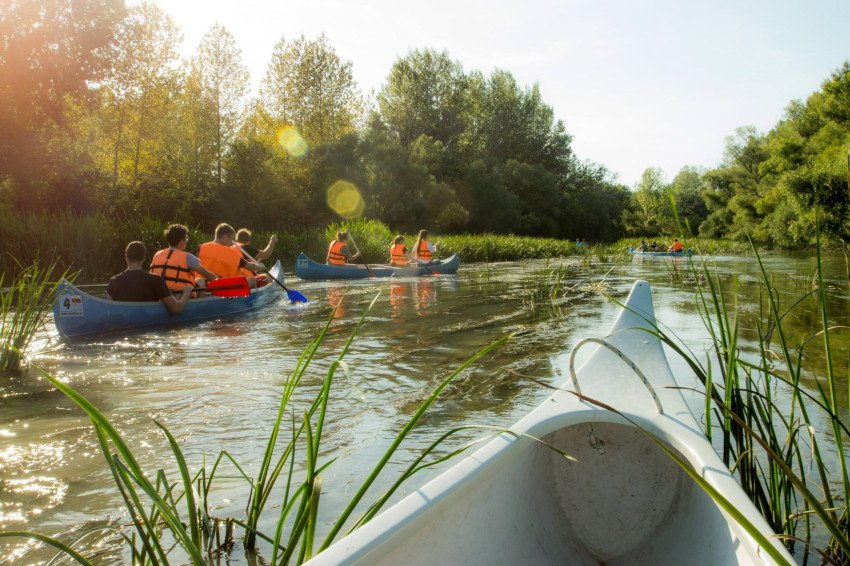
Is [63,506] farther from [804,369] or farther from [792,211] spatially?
[792,211]

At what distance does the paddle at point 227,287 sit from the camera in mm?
8961

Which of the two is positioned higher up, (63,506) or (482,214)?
(482,214)

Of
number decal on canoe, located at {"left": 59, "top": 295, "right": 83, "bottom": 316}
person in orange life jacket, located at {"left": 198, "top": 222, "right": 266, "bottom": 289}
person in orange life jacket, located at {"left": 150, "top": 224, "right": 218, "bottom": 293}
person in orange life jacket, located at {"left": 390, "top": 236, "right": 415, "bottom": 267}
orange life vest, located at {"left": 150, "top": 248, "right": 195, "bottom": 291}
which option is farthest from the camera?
person in orange life jacket, located at {"left": 390, "top": 236, "right": 415, "bottom": 267}

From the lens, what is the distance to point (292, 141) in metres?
31.6

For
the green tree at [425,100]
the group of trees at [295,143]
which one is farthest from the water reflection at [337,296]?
the green tree at [425,100]

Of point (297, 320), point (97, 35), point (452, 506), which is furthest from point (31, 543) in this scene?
point (97, 35)

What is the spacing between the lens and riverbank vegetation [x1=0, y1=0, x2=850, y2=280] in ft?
71.0

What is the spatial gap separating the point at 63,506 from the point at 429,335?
4.96 metres

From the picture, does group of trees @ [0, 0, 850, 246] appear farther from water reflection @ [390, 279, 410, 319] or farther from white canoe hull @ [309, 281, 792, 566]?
white canoe hull @ [309, 281, 792, 566]

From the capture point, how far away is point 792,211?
1388 inches

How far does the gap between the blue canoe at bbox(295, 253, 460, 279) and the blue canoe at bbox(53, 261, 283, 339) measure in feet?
17.7

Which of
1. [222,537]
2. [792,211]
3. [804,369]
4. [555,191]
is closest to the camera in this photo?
[222,537]

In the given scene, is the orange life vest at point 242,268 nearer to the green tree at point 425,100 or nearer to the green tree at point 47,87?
the green tree at point 47,87

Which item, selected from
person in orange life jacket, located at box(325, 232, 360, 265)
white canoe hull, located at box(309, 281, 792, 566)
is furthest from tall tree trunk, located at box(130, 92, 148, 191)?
white canoe hull, located at box(309, 281, 792, 566)
